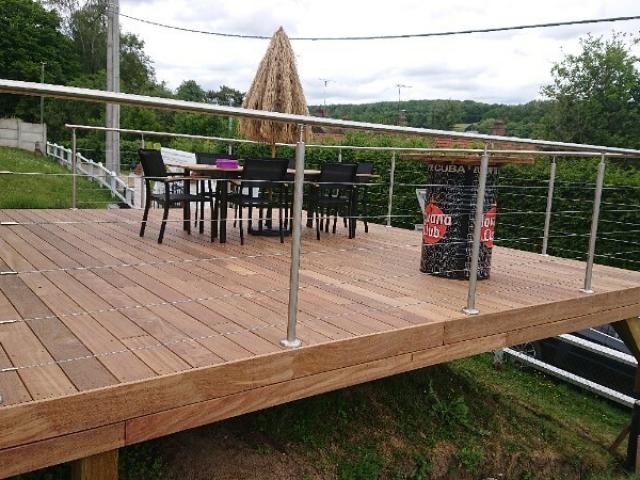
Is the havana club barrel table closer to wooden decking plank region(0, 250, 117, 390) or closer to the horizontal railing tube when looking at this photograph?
the horizontal railing tube

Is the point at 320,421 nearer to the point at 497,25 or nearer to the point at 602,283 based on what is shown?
the point at 602,283

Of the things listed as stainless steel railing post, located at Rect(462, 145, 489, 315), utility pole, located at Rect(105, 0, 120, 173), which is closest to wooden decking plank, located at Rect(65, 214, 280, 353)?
stainless steel railing post, located at Rect(462, 145, 489, 315)

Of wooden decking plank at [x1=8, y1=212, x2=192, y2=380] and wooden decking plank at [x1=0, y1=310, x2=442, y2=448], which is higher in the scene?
wooden decking plank at [x1=8, y1=212, x2=192, y2=380]

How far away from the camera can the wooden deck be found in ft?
7.21

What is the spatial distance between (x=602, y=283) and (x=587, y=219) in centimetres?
376

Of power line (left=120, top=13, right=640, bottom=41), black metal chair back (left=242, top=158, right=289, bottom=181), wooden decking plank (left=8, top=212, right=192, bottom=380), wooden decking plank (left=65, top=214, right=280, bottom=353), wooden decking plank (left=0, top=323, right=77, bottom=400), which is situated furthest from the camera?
power line (left=120, top=13, right=640, bottom=41)

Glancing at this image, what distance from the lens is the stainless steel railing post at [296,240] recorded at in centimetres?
253

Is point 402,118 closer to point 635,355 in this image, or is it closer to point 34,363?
point 635,355

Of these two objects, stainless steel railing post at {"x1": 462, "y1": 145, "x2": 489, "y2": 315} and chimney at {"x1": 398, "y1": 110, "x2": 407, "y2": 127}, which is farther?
chimney at {"x1": 398, "y1": 110, "x2": 407, "y2": 127}

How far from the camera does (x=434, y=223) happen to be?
427 cm

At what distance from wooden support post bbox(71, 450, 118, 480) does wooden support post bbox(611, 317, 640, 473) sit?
4.02 meters

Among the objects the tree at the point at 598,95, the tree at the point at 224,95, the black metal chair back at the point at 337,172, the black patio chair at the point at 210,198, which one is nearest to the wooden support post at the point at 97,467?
the black patio chair at the point at 210,198

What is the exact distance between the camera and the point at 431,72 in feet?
102

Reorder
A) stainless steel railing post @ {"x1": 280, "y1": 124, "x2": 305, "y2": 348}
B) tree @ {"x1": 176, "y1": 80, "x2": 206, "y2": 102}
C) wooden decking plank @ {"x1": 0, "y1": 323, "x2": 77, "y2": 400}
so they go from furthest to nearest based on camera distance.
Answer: tree @ {"x1": 176, "y1": 80, "x2": 206, "y2": 102} < stainless steel railing post @ {"x1": 280, "y1": 124, "x2": 305, "y2": 348} < wooden decking plank @ {"x1": 0, "y1": 323, "x2": 77, "y2": 400}
